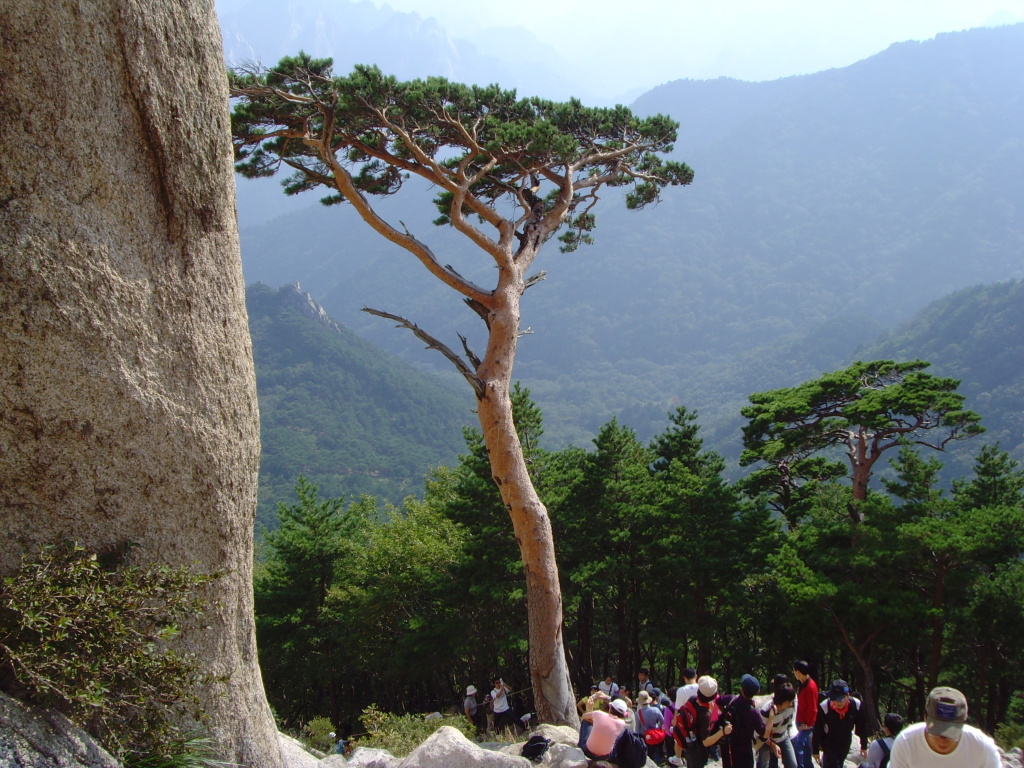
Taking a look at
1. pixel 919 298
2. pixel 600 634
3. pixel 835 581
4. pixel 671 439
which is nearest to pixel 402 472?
pixel 600 634

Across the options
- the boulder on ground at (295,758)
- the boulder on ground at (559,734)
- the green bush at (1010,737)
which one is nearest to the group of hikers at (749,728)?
the boulder on ground at (559,734)

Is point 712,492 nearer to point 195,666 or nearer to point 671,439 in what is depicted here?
point 671,439

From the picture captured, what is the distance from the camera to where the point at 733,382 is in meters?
175

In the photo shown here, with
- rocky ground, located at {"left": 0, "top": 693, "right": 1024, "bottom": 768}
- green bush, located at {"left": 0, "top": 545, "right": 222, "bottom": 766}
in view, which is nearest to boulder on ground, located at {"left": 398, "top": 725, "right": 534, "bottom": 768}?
rocky ground, located at {"left": 0, "top": 693, "right": 1024, "bottom": 768}

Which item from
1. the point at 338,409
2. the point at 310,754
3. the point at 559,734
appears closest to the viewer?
the point at 310,754

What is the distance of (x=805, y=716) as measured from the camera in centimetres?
720

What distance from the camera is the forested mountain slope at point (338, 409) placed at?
307ft

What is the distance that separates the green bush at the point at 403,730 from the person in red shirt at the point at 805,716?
502cm

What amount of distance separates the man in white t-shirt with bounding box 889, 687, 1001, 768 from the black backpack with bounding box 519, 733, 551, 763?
4963mm

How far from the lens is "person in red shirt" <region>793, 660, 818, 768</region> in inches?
283

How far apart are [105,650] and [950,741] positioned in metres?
4.36

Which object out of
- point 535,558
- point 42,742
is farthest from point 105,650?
point 535,558

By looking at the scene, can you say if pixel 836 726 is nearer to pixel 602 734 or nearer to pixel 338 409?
pixel 602 734

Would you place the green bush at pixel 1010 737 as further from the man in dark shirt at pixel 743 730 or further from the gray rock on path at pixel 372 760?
the gray rock on path at pixel 372 760
